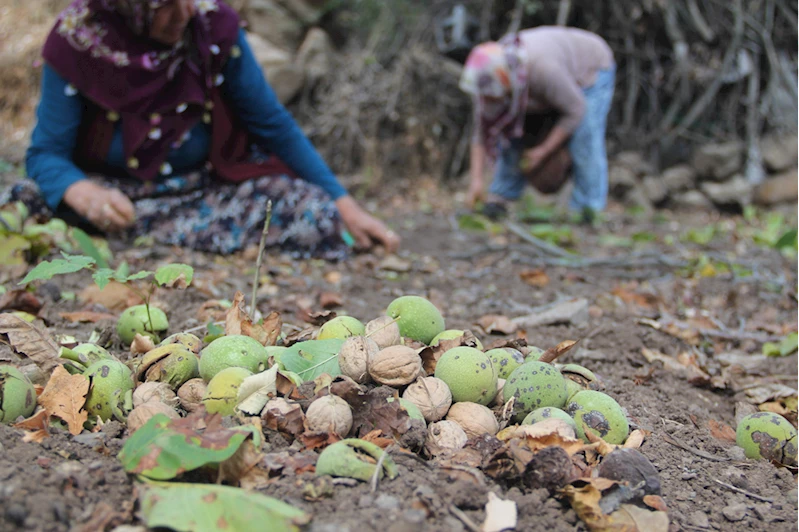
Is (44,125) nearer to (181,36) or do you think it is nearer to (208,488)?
(181,36)

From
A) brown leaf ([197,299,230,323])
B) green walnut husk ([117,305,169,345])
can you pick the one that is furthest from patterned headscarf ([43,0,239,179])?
green walnut husk ([117,305,169,345])

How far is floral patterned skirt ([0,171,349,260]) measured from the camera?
3.46 m

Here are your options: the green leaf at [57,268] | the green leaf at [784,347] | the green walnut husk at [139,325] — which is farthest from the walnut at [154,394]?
the green leaf at [784,347]

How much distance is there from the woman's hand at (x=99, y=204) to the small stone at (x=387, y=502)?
2474 millimetres

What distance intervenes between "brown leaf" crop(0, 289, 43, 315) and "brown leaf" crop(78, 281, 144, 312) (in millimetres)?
281

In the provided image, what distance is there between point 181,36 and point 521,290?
2.03 m

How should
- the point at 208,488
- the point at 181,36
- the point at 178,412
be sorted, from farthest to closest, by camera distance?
the point at 181,36 → the point at 178,412 → the point at 208,488

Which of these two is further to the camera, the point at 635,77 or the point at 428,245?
the point at 635,77

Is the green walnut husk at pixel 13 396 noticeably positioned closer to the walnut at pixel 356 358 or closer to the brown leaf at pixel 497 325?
the walnut at pixel 356 358

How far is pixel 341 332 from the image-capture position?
5.08 feet

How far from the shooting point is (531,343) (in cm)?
219

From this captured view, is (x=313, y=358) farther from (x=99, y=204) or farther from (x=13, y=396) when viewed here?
(x=99, y=204)

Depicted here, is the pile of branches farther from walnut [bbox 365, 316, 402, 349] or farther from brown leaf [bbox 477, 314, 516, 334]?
walnut [bbox 365, 316, 402, 349]

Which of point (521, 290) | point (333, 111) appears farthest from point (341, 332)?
point (333, 111)
